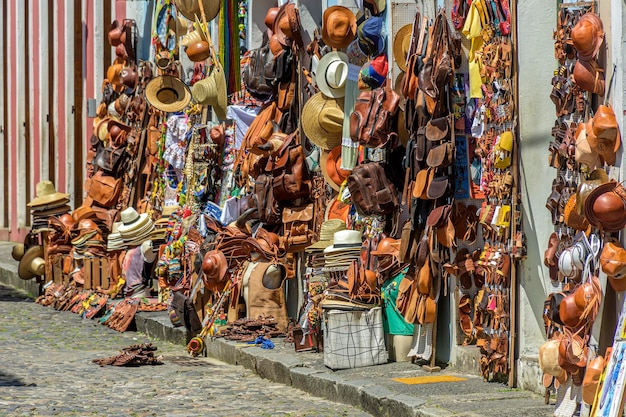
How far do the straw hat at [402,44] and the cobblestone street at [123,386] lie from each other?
116 inches

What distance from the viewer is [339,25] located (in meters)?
12.9

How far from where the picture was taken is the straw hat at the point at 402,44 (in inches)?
460

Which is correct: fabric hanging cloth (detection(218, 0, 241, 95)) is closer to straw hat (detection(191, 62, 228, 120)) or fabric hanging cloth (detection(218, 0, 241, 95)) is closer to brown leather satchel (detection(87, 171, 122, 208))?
straw hat (detection(191, 62, 228, 120))

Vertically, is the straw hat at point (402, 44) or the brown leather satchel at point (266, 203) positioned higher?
the straw hat at point (402, 44)

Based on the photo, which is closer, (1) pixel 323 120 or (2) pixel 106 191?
(1) pixel 323 120

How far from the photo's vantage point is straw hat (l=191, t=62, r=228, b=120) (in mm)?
16359

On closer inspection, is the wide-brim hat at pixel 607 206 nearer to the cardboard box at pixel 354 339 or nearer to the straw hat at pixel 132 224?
the cardboard box at pixel 354 339

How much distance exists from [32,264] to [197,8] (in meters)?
6.31

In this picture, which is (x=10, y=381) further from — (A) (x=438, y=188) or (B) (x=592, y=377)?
(B) (x=592, y=377)

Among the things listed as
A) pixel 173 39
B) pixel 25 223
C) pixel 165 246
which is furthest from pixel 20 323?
pixel 25 223

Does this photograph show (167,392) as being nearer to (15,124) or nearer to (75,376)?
(75,376)

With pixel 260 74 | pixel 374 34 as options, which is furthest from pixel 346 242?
pixel 260 74

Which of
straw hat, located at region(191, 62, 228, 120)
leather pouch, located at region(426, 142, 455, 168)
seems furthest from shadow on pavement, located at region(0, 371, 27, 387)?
straw hat, located at region(191, 62, 228, 120)

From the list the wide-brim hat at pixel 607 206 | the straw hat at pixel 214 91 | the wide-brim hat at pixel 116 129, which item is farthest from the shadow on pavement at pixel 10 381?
the wide-brim hat at pixel 116 129
